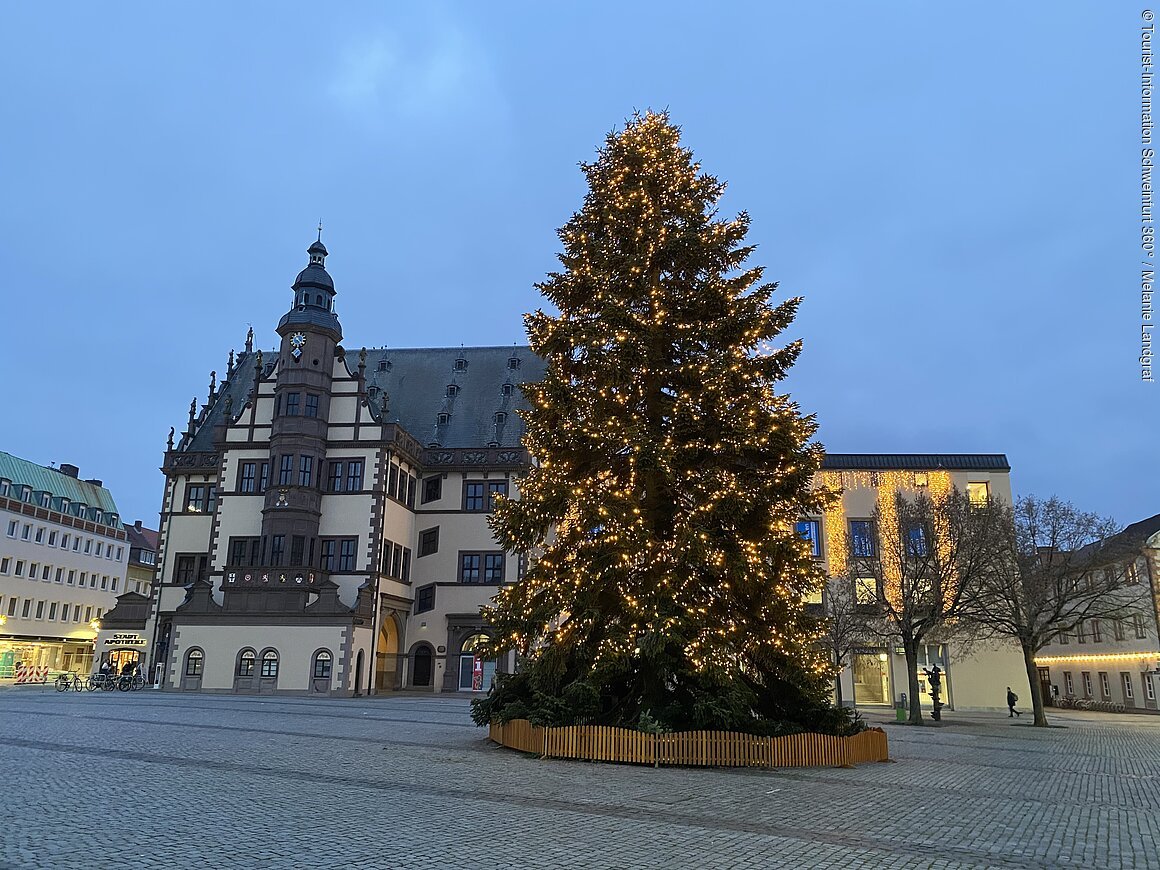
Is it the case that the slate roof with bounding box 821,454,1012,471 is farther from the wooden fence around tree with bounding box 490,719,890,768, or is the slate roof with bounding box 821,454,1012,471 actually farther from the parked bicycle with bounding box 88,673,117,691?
the parked bicycle with bounding box 88,673,117,691

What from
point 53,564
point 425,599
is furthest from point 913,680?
point 53,564

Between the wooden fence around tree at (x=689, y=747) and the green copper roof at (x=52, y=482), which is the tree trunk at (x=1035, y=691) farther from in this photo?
the green copper roof at (x=52, y=482)

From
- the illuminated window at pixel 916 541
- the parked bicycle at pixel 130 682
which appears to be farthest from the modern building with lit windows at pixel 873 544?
the parked bicycle at pixel 130 682

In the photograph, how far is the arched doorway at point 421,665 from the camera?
171 feet

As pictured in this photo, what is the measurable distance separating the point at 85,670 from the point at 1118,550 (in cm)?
7771

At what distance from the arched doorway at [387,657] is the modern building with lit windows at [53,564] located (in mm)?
32558

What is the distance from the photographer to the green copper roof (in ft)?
233

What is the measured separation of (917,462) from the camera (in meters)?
50.5

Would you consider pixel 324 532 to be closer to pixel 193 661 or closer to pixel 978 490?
pixel 193 661

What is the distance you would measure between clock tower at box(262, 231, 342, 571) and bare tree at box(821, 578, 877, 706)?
27.3 metres

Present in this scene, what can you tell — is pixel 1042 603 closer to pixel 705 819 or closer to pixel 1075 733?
pixel 1075 733

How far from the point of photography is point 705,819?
38.0 ft

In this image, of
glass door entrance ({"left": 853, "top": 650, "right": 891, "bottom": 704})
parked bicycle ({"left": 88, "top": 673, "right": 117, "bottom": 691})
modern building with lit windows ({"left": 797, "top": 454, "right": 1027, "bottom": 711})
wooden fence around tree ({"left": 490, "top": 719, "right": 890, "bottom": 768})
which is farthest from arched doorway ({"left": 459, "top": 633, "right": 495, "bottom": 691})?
wooden fence around tree ({"left": 490, "top": 719, "right": 890, "bottom": 768})

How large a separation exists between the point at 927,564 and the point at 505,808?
2779 cm
